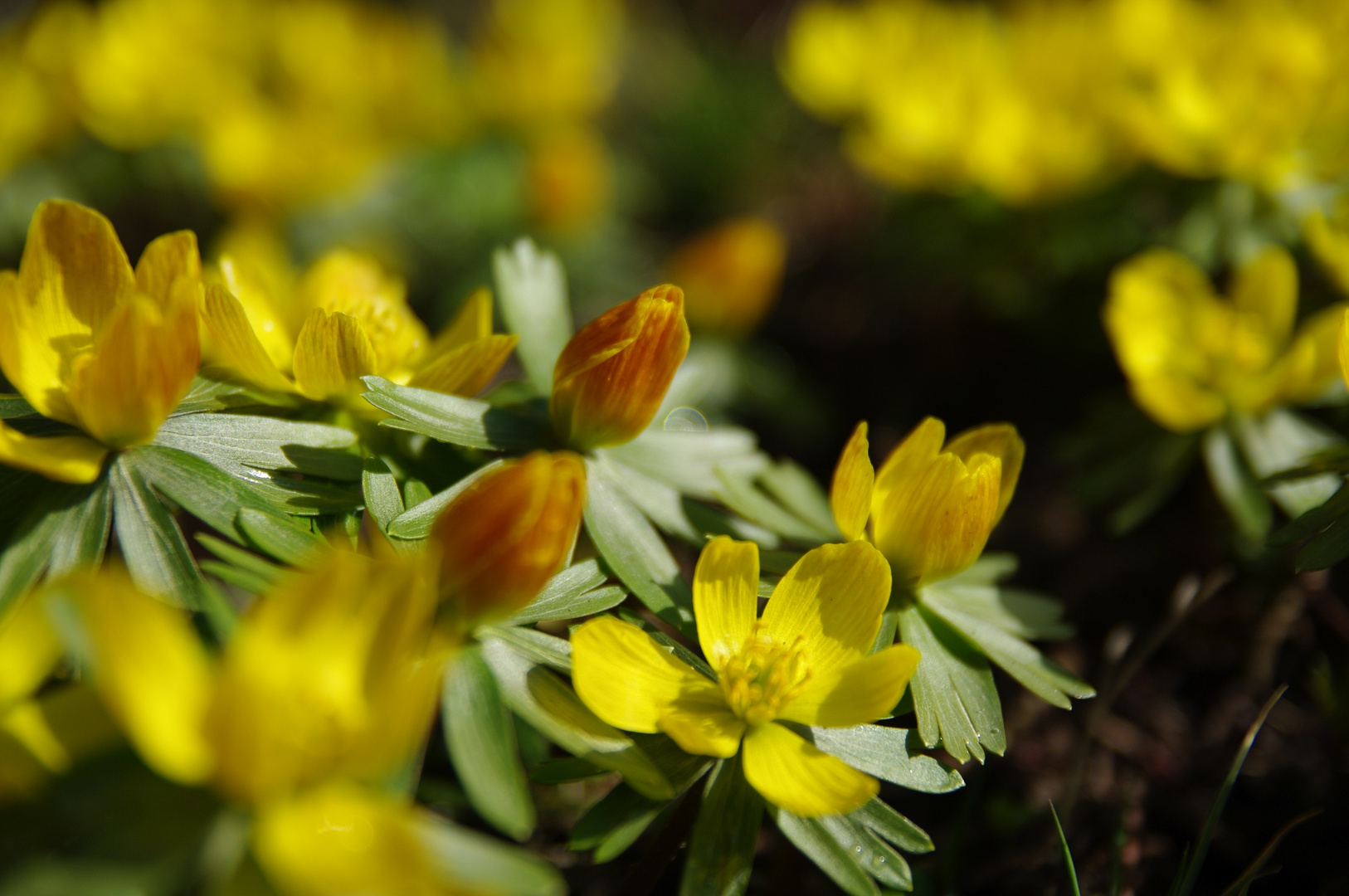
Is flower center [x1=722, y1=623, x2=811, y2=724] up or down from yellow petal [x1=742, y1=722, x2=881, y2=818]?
up

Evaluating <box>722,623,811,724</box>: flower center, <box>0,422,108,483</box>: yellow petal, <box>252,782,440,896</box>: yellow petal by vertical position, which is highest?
<box>0,422,108,483</box>: yellow petal

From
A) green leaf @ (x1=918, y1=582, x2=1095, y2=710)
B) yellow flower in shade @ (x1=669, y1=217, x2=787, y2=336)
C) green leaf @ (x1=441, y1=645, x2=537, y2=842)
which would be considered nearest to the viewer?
green leaf @ (x1=441, y1=645, x2=537, y2=842)

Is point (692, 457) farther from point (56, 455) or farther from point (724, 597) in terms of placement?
point (56, 455)

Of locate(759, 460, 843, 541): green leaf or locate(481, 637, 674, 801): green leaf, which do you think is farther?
locate(759, 460, 843, 541): green leaf

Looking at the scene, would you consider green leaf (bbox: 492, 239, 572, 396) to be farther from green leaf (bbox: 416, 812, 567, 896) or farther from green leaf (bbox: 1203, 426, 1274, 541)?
green leaf (bbox: 1203, 426, 1274, 541)

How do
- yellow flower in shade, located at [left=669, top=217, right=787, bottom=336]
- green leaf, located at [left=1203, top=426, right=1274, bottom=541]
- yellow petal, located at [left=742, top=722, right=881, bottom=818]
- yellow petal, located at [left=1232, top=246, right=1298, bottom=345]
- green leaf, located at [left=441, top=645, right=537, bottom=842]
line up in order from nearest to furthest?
green leaf, located at [left=441, top=645, right=537, bottom=842], yellow petal, located at [left=742, top=722, right=881, bottom=818], green leaf, located at [left=1203, top=426, right=1274, bottom=541], yellow petal, located at [left=1232, top=246, right=1298, bottom=345], yellow flower in shade, located at [left=669, top=217, right=787, bottom=336]

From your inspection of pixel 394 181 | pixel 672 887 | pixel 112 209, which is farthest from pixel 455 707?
pixel 112 209

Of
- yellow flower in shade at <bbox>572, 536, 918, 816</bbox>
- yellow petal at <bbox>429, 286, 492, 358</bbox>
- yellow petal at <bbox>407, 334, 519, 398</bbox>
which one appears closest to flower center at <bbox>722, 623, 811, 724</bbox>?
yellow flower in shade at <bbox>572, 536, 918, 816</bbox>
